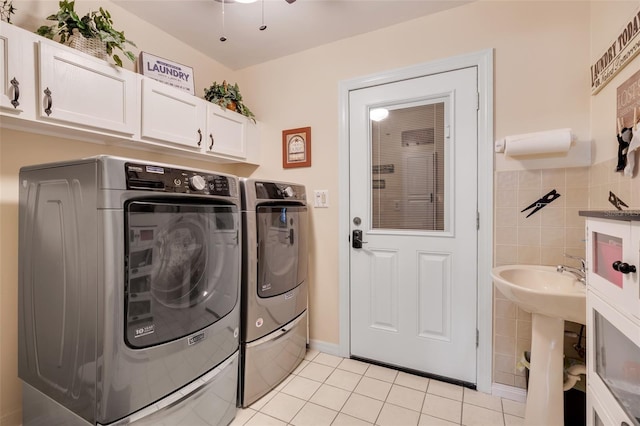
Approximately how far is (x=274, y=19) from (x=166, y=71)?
845 mm

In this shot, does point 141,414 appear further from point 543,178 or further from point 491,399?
point 543,178

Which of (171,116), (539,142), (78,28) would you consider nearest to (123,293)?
(171,116)

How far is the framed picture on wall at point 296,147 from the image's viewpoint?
2412 mm

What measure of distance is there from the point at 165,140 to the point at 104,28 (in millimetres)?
636

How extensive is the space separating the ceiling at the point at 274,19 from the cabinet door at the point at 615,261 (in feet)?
5.59

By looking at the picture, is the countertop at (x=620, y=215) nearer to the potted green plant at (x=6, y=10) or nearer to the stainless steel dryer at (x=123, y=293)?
the stainless steel dryer at (x=123, y=293)

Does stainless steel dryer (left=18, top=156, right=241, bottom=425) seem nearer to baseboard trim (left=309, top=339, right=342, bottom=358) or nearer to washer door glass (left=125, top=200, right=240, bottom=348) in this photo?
washer door glass (left=125, top=200, right=240, bottom=348)

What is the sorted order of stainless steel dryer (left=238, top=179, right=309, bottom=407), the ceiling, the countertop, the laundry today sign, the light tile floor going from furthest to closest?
the ceiling < stainless steel dryer (left=238, top=179, right=309, bottom=407) < the light tile floor < the laundry today sign < the countertop

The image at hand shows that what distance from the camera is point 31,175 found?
1.31m

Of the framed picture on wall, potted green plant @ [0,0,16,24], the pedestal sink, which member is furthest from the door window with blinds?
potted green plant @ [0,0,16,24]

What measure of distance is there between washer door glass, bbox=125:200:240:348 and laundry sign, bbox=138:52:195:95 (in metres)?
1.17

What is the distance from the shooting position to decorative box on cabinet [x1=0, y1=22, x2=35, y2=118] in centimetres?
122

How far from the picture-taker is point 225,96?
234 centimetres

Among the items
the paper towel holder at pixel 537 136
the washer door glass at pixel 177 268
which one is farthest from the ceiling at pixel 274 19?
the washer door glass at pixel 177 268
